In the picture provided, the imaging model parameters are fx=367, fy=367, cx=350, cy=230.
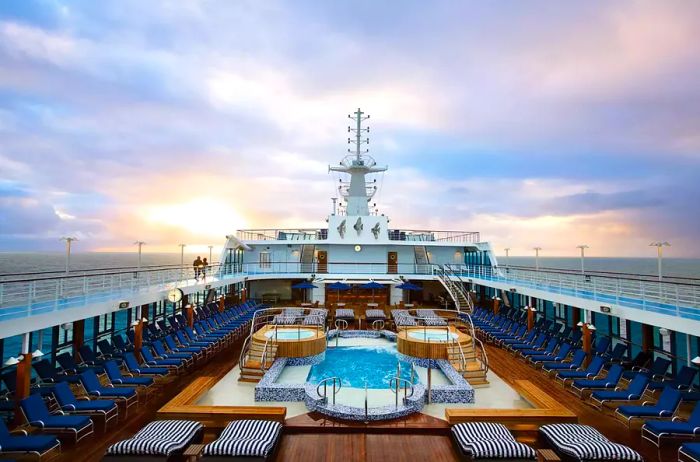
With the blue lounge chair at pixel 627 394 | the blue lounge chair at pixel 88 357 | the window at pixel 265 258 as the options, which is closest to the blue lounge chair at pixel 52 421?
the blue lounge chair at pixel 88 357

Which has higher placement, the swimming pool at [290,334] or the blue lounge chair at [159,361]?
the swimming pool at [290,334]

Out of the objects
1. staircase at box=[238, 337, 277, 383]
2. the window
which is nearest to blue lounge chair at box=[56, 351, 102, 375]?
staircase at box=[238, 337, 277, 383]

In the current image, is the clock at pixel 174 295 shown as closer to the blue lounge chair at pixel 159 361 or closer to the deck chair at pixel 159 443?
the blue lounge chair at pixel 159 361

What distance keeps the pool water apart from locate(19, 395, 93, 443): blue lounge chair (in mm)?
4938

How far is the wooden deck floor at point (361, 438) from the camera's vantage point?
5.36 meters

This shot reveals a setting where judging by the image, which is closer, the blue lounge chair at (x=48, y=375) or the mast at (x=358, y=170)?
the blue lounge chair at (x=48, y=375)

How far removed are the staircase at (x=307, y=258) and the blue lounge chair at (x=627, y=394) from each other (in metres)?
15.4

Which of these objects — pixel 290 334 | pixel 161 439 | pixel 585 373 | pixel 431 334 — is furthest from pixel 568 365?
pixel 161 439

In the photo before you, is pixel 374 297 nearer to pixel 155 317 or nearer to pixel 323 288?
pixel 323 288

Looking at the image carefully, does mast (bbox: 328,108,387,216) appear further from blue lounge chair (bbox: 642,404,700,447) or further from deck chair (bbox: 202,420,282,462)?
blue lounge chair (bbox: 642,404,700,447)

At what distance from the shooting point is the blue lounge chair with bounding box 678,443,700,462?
4.85m

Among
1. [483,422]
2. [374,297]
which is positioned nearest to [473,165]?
[374,297]

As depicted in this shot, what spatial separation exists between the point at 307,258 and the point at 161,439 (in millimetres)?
16942

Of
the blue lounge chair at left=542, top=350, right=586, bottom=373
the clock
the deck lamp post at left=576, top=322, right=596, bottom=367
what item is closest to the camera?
the blue lounge chair at left=542, top=350, right=586, bottom=373
